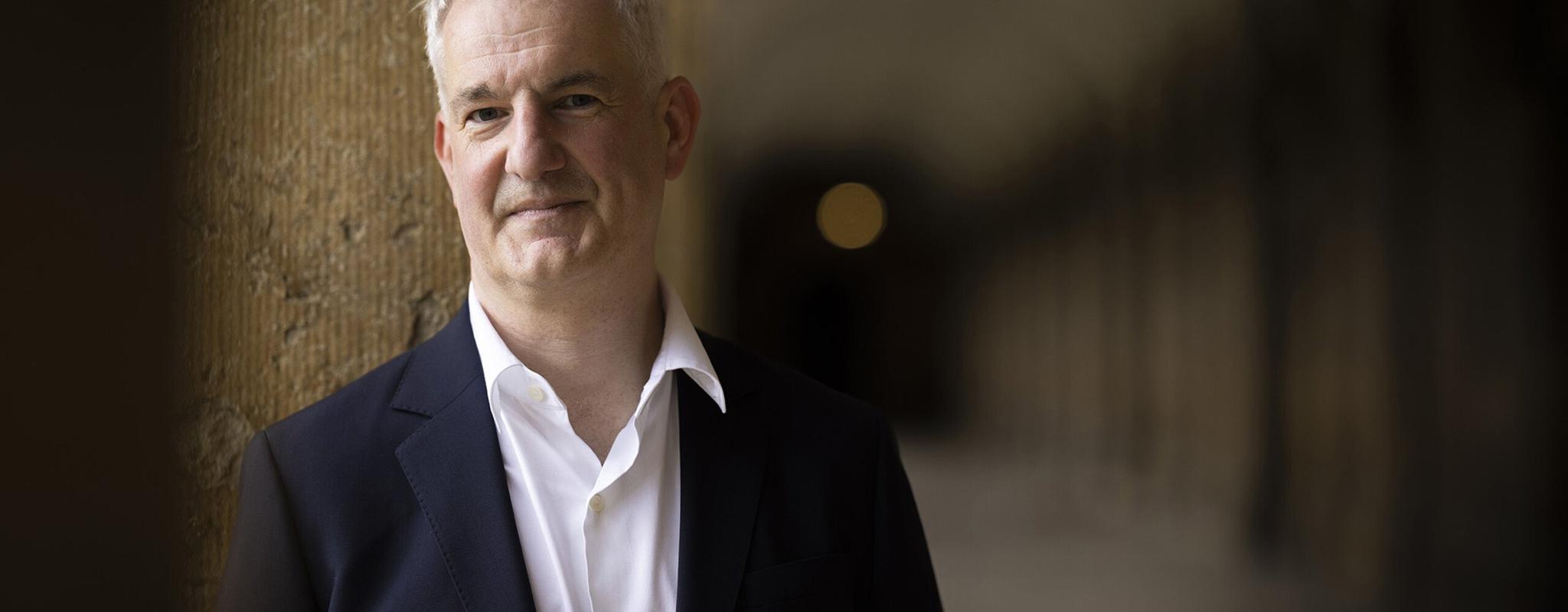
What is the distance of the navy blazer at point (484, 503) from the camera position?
1.27 metres

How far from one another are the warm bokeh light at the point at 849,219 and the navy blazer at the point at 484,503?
10536 millimetres

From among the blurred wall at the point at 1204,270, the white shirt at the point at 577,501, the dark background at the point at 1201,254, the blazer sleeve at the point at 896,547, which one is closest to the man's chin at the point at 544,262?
the white shirt at the point at 577,501

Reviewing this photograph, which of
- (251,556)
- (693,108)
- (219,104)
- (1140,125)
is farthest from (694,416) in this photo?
(1140,125)

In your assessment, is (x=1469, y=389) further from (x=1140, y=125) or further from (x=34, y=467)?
(x=34, y=467)

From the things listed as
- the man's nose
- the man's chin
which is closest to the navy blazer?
the man's chin

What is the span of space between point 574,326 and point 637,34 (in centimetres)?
37

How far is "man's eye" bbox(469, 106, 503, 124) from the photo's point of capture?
1363 millimetres

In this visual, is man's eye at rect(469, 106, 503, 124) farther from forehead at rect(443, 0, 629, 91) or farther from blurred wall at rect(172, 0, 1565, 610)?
blurred wall at rect(172, 0, 1565, 610)

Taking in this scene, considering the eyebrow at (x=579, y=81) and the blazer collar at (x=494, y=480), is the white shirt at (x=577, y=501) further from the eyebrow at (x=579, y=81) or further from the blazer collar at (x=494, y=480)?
the eyebrow at (x=579, y=81)

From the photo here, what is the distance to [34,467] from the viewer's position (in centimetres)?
33

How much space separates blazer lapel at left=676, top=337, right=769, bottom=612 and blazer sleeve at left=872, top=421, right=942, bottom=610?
0.19 meters

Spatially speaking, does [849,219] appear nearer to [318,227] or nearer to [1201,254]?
[1201,254]

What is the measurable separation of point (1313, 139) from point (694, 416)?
4.75 m

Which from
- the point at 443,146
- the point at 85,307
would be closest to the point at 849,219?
the point at 443,146
